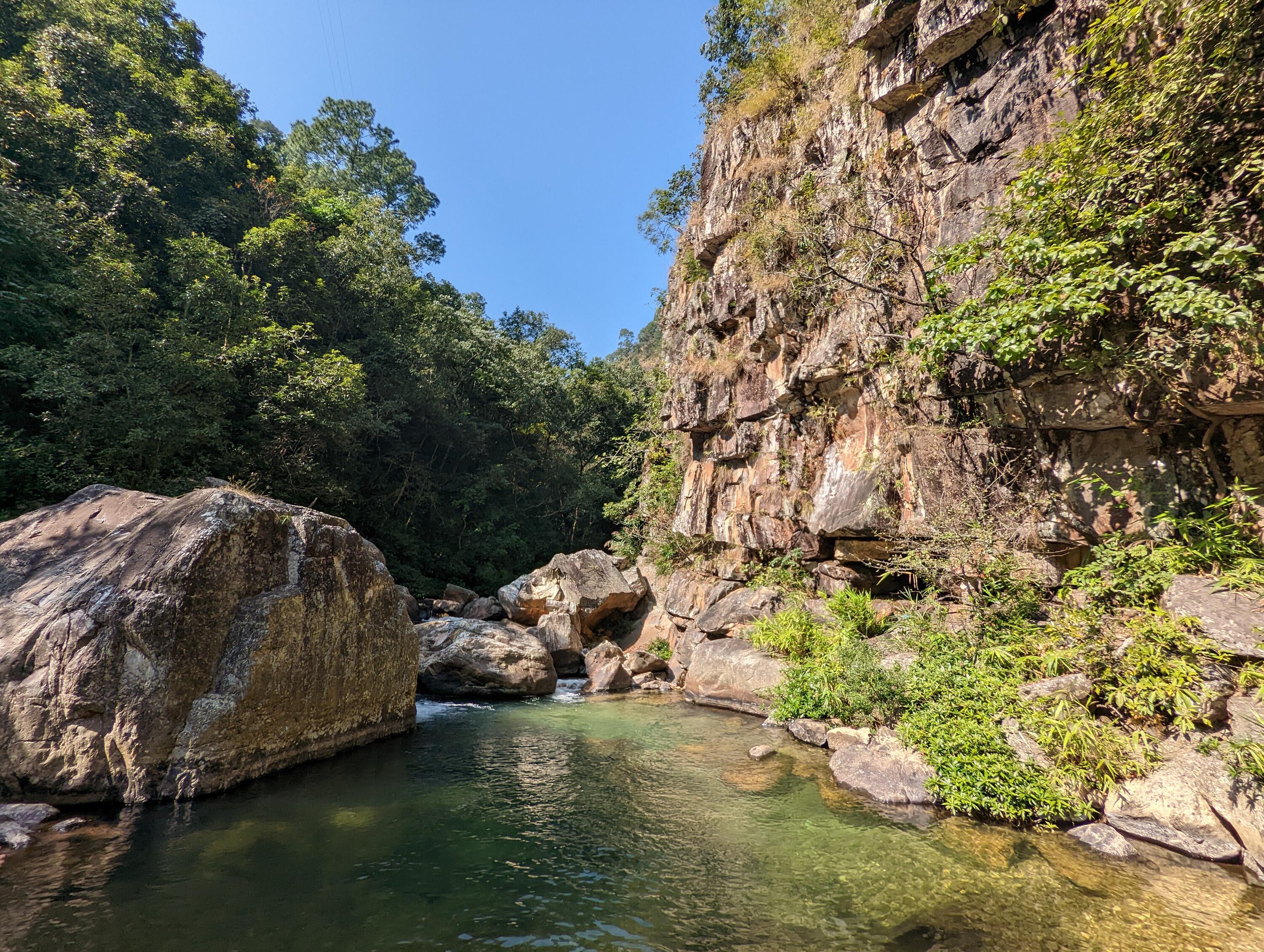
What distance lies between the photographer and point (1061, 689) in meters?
6.45

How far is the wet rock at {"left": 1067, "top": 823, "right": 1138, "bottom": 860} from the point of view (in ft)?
17.2

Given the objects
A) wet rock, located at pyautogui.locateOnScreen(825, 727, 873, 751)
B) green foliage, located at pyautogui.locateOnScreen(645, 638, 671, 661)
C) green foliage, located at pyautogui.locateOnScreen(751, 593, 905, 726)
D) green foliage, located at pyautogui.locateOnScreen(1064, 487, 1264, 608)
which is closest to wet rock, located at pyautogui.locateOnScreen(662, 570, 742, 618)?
green foliage, located at pyautogui.locateOnScreen(645, 638, 671, 661)

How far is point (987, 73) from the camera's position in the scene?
9.80 m

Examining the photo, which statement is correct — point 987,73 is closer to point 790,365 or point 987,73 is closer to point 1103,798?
point 790,365

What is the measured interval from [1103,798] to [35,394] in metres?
18.4

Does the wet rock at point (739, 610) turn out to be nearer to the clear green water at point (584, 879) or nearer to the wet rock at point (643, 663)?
the wet rock at point (643, 663)

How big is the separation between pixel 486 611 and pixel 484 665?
19.5 ft

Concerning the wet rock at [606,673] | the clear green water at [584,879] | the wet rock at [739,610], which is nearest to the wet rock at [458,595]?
the wet rock at [606,673]

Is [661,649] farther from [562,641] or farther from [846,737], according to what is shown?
[846,737]

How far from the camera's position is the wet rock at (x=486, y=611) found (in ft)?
60.5

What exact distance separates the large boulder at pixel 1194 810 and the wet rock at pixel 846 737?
110 inches

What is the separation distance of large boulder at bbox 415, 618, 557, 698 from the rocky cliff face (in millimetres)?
5749

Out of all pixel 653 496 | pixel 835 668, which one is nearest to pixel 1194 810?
pixel 835 668

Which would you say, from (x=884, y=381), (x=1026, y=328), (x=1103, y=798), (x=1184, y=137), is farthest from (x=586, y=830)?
(x=1184, y=137)
